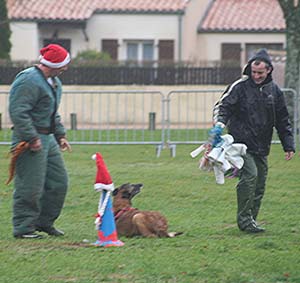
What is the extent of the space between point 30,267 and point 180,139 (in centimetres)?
1044

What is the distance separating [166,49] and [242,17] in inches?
139

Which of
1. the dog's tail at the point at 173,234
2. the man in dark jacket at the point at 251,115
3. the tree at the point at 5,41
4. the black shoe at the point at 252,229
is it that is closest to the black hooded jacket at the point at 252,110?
A: the man in dark jacket at the point at 251,115

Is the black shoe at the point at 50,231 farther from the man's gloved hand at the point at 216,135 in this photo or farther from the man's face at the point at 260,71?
the man's face at the point at 260,71

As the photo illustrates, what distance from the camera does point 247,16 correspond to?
121 feet

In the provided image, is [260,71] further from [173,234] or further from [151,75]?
[151,75]

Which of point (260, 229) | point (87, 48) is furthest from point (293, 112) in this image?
point (87, 48)

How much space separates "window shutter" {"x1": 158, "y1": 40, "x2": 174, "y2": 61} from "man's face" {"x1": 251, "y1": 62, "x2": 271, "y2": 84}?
86.3 feet

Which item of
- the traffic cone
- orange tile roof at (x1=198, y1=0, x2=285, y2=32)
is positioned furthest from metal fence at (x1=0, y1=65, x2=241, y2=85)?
the traffic cone

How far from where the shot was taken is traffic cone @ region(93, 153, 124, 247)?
8.30 metres

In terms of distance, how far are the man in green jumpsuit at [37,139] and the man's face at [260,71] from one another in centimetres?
172

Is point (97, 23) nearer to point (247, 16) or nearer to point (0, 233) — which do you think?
point (247, 16)

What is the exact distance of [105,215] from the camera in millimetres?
8359

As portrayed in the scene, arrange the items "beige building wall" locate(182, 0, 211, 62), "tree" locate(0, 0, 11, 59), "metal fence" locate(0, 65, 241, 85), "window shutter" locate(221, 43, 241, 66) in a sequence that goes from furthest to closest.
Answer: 1. "beige building wall" locate(182, 0, 211, 62)
2. "window shutter" locate(221, 43, 241, 66)
3. "tree" locate(0, 0, 11, 59)
4. "metal fence" locate(0, 65, 241, 85)

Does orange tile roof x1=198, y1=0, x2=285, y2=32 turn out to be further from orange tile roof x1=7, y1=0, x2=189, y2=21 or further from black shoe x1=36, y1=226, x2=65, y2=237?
black shoe x1=36, y1=226, x2=65, y2=237
